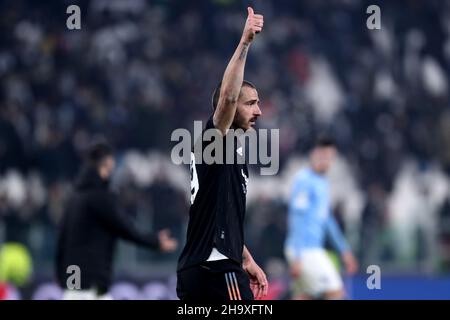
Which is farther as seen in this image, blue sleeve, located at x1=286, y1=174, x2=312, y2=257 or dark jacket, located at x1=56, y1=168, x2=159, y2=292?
blue sleeve, located at x1=286, y1=174, x2=312, y2=257

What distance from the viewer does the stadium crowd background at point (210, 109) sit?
16.4 m

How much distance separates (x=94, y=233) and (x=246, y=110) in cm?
323

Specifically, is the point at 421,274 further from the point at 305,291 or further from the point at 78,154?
the point at 78,154

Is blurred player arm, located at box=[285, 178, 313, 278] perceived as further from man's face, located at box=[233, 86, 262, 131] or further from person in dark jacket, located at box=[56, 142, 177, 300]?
man's face, located at box=[233, 86, 262, 131]

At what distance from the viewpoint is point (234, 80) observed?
6336 millimetres

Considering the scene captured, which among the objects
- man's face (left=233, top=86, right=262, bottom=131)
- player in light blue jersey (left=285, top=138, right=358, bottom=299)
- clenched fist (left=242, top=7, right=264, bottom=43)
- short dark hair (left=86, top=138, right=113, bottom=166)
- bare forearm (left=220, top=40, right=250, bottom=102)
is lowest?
player in light blue jersey (left=285, top=138, right=358, bottom=299)

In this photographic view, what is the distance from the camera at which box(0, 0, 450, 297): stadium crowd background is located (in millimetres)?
16391

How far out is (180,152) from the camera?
56.0ft

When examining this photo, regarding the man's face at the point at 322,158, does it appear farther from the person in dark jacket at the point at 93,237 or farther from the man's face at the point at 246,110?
the man's face at the point at 246,110

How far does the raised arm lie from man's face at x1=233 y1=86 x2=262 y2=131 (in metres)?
0.16

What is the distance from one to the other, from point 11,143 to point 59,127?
1010mm

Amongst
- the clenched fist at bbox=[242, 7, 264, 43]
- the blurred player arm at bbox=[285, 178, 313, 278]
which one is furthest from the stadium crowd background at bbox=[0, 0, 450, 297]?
the clenched fist at bbox=[242, 7, 264, 43]

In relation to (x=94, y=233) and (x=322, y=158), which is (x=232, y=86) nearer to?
(x=94, y=233)

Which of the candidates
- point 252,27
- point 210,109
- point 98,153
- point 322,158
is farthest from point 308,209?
point 252,27
